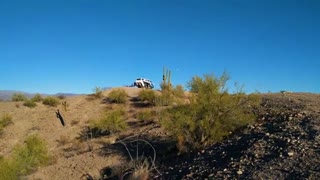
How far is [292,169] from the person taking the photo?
44.4 feet

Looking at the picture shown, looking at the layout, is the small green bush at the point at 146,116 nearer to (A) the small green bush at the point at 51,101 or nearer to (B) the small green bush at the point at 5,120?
(B) the small green bush at the point at 5,120

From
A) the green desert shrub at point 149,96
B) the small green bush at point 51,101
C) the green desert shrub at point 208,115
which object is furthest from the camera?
the small green bush at point 51,101

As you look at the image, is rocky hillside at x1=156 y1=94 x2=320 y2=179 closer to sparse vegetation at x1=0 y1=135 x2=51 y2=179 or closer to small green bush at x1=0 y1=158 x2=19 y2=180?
small green bush at x1=0 y1=158 x2=19 y2=180

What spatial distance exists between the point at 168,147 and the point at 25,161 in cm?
827

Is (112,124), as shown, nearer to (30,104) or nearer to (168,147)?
(168,147)

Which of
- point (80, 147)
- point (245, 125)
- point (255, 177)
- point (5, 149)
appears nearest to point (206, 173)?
point (255, 177)

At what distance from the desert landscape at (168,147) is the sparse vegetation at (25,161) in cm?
56

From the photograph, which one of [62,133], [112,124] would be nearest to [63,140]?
[62,133]

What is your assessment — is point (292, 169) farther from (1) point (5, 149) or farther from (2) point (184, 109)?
(1) point (5, 149)

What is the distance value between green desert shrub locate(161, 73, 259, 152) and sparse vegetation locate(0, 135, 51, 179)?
294 inches

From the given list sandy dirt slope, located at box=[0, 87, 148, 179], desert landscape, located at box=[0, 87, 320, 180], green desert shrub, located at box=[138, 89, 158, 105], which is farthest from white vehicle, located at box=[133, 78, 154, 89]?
desert landscape, located at box=[0, 87, 320, 180]

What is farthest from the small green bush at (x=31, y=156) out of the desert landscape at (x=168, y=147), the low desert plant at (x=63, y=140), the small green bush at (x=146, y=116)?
the small green bush at (x=146, y=116)

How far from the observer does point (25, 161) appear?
2464 centimetres

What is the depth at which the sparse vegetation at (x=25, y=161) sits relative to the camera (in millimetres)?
19859
